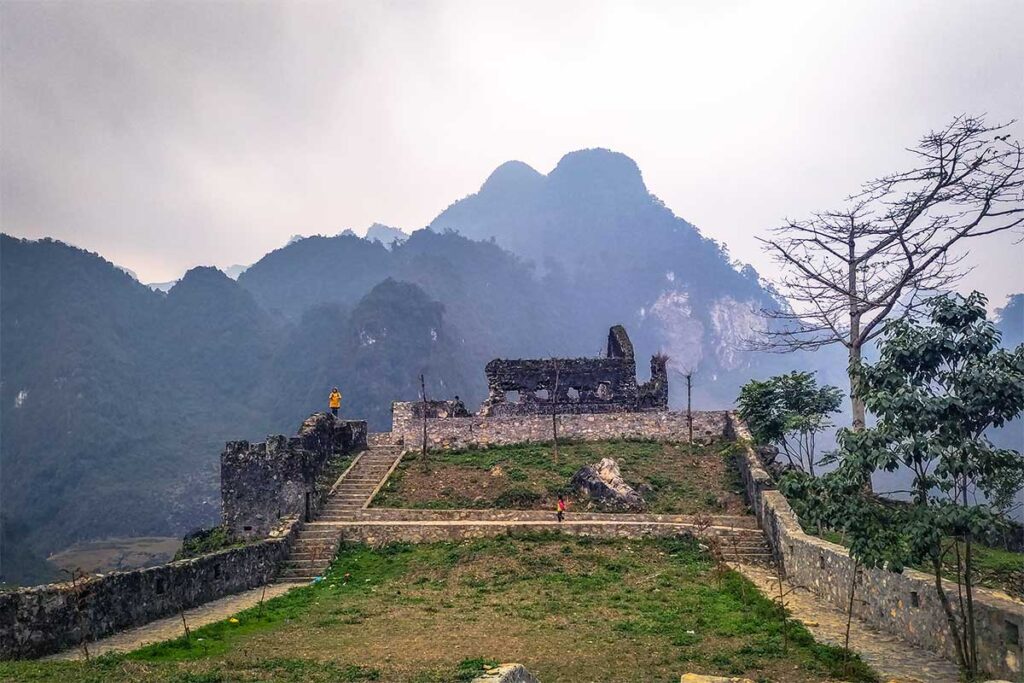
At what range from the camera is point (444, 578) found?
18.0 metres

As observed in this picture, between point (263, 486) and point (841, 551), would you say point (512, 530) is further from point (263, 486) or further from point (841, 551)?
point (841, 551)

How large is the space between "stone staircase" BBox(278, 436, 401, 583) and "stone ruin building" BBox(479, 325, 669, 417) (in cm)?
764

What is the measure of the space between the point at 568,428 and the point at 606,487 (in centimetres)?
668

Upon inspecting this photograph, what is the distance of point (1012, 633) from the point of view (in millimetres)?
8625

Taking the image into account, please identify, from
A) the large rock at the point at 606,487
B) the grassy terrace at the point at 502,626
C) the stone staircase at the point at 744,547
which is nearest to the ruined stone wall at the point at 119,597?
the grassy terrace at the point at 502,626

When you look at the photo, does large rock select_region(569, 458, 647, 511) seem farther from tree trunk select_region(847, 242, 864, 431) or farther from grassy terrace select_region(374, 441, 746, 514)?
tree trunk select_region(847, 242, 864, 431)

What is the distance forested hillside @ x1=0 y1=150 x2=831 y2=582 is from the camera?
6994 centimetres

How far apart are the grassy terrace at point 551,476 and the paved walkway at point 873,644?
7.37m

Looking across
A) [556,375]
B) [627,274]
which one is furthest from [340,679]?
[627,274]

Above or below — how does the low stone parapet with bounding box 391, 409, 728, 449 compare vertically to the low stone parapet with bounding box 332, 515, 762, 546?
above

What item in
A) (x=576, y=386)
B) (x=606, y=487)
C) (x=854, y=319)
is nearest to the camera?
(x=854, y=319)

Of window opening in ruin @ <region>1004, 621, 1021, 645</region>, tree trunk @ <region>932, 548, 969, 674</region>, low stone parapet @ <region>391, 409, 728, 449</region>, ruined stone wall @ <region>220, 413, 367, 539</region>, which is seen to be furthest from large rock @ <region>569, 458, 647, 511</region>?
window opening in ruin @ <region>1004, 621, 1021, 645</region>

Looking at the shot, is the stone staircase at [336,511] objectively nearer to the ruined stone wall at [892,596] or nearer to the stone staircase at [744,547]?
the stone staircase at [744,547]

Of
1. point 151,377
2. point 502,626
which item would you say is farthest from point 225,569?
point 151,377
